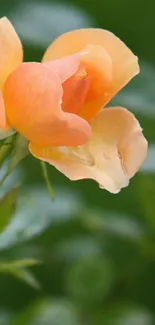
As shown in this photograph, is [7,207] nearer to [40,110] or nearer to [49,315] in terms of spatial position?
[40,110]

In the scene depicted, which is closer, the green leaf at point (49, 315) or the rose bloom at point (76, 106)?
the rose bloom at point (76, 106)

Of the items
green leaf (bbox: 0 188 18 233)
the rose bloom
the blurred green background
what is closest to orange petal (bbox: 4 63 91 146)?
the rose bloom

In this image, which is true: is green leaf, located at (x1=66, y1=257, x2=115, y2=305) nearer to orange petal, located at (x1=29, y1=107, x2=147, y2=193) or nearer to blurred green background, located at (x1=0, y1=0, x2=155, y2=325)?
blurred green background, located at (x1=0, y1=0, x2=155, y2=325)

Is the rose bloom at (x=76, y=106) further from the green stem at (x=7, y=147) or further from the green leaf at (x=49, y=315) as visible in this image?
the green leaf at (x=49, y=315)

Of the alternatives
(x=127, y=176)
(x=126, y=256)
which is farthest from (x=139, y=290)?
(x=127, y=176)

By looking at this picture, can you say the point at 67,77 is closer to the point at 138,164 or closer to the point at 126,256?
the point at 138,164

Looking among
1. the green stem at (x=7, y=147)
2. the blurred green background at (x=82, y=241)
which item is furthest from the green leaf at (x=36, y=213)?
the green stem at (x=7, y=147)
